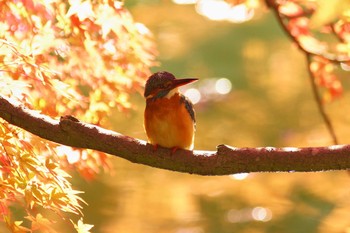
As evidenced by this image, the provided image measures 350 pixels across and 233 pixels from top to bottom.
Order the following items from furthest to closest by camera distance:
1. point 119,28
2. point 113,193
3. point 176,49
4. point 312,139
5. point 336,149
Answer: point 176,49 → point 312,139 → point 113,193 → point 119,28 → point 336,149

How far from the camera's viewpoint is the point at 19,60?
2.64 m

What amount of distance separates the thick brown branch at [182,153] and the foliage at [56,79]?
0.13 metres

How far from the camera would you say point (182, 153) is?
2.43 m

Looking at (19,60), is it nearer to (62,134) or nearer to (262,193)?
(62,134)

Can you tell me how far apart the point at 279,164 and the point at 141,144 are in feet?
1.74

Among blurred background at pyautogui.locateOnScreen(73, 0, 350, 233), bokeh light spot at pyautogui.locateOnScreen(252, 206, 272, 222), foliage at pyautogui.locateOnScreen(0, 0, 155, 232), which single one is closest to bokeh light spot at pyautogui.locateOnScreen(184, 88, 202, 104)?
blurred background at pyautogui.locateOnScreen(73, 0, 350, 233)

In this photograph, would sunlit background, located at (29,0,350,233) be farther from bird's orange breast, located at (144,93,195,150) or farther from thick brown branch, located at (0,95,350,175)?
thick brown branch, located at (0,95,350,175)

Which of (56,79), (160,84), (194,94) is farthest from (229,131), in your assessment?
(56,79)

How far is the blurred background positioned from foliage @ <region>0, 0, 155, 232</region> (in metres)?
4.11

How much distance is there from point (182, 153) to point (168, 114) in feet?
1.14

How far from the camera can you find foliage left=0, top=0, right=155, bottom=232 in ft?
8.01

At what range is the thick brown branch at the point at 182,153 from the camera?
87.5 inches

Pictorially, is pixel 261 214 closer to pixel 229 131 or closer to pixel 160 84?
pixel 229 131

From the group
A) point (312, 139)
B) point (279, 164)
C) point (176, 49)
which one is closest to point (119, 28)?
point (279, 164)
